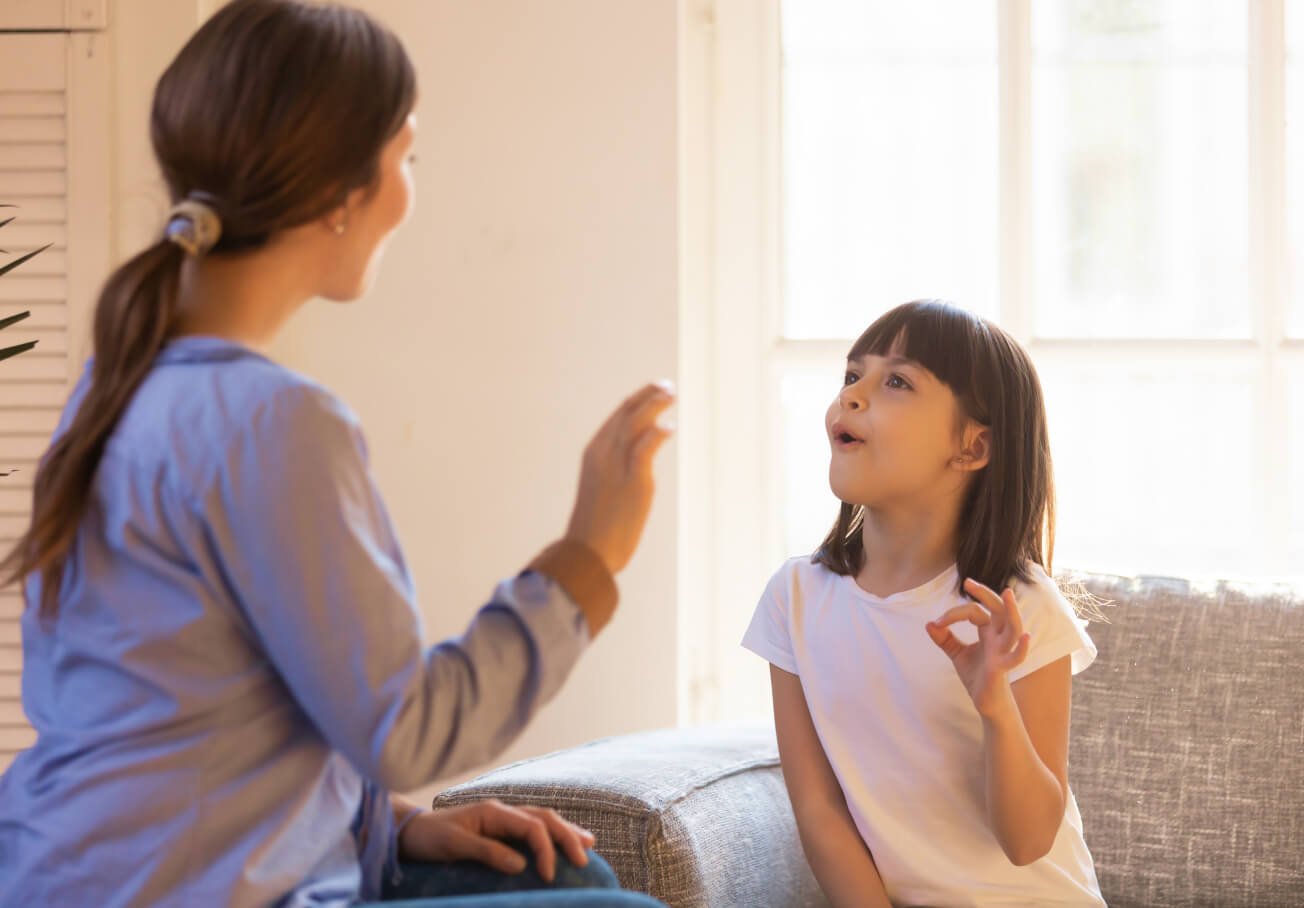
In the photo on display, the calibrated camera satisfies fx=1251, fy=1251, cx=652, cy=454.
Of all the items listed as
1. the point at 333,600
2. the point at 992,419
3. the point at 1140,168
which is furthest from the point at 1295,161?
the point at 333,600

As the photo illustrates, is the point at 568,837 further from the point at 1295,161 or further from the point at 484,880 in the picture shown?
the point at 1295,161

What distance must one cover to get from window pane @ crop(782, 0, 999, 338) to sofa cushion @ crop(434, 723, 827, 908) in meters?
0.93

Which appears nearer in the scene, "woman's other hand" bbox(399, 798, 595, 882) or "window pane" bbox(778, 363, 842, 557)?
"woman's other hand" bbox(399, 798, 595, 882)

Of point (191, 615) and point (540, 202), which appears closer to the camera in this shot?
point (191, 615)

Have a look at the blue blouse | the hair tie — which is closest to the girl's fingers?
the blue blouse

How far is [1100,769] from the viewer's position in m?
1.71

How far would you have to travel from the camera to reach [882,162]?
89.8 inches

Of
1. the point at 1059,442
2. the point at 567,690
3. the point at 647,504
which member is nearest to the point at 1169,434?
the point at 1059,442

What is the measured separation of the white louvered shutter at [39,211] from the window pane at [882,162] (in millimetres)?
1216

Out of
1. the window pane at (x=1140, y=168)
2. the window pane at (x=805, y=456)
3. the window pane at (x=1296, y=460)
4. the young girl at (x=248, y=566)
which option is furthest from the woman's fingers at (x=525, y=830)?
the window pane at (x=1296, y=460)

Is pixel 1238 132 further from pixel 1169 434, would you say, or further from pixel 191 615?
pixel 191 615

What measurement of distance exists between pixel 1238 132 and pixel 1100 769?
1205 mm

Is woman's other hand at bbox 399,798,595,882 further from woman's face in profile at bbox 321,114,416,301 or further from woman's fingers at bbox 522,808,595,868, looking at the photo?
woman's face in profile at bbox 321,114,416,301

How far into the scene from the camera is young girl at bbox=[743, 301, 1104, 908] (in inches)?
55.4
